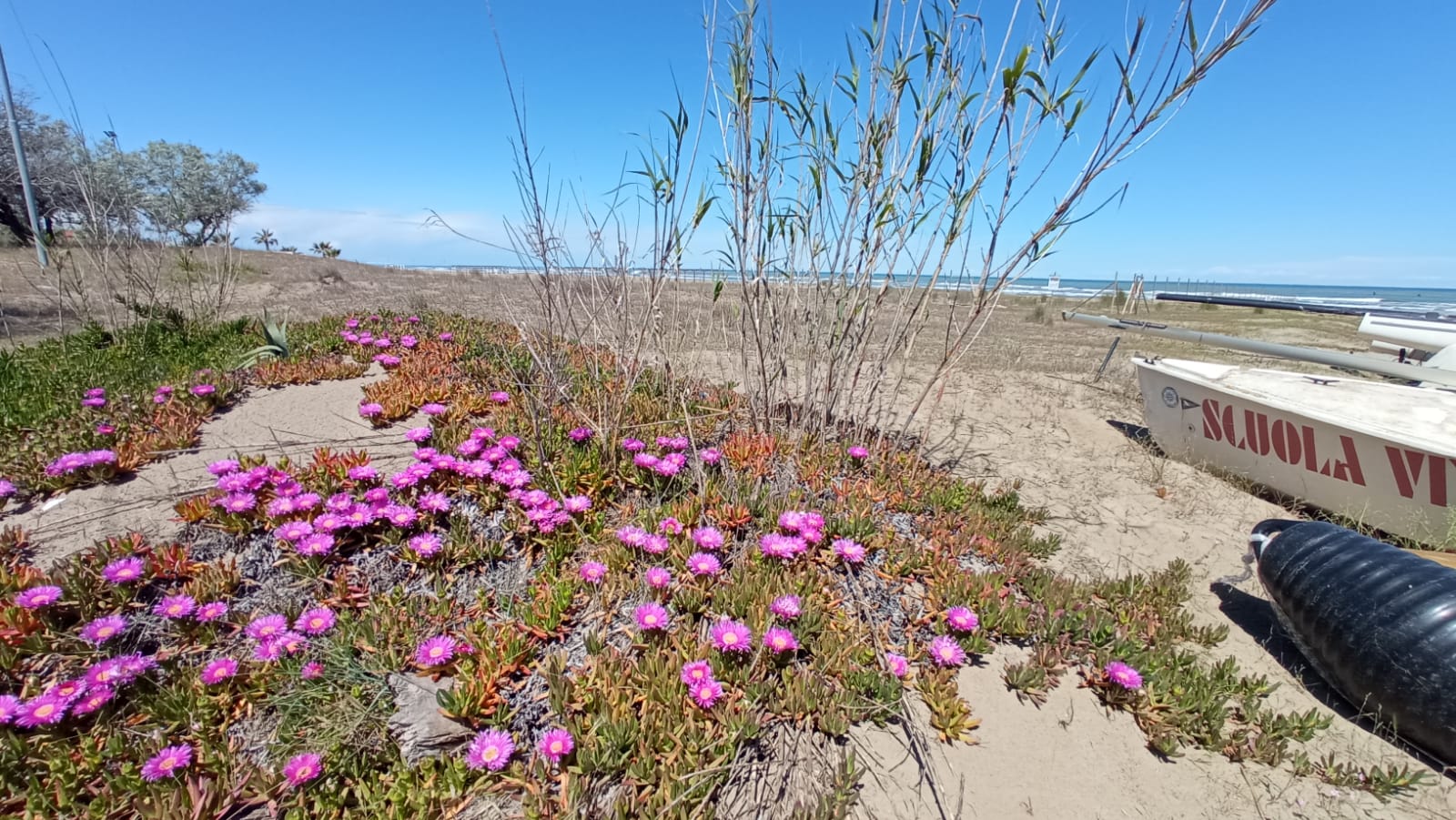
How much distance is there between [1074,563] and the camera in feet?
11.6

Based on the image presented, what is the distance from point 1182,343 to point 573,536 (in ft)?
54.3

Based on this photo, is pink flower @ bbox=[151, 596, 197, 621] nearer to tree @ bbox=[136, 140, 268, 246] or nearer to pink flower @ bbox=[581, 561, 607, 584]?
pink flower @ bbox=[581, 561, 607, 584]

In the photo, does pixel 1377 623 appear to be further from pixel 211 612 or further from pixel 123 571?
pixel 123 571

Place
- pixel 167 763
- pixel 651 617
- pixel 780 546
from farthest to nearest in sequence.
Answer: pixel 780 546 → pixel 651 617 → pixel 167 763

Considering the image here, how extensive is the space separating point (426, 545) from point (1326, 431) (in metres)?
5.99

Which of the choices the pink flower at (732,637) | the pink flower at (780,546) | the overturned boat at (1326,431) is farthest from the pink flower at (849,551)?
the overturned boat at (1326,431)

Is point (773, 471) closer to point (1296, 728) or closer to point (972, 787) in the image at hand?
point (972, 787)

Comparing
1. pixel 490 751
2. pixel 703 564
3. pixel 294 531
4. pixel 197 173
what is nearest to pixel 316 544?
pixel 294 531

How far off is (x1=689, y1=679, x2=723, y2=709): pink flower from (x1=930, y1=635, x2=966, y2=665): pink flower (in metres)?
0.96

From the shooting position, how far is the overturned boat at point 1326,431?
390 cm

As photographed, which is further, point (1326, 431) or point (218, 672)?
point (1326, 431)

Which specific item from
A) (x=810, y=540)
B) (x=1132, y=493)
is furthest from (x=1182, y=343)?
(x=810, y=540)

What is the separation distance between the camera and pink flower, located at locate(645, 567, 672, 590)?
2.44 metres

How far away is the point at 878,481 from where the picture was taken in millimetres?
3738
